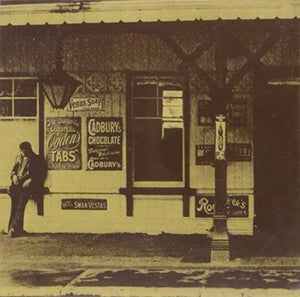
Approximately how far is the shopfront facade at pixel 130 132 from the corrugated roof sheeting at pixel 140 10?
311 millimetres

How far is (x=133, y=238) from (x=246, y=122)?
2.46 metres

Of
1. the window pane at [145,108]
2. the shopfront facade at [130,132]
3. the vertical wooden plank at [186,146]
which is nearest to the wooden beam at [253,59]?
the shopfront facade at [130,132]

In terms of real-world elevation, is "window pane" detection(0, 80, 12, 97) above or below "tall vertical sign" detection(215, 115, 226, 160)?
above

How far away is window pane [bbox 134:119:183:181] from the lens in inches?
442

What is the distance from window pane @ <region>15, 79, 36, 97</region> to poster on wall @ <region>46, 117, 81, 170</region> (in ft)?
2.09

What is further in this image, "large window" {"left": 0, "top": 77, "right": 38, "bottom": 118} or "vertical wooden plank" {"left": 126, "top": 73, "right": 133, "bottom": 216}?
"large window" {"left": 0, "top": 77, "right": 38, "bottom": 118}

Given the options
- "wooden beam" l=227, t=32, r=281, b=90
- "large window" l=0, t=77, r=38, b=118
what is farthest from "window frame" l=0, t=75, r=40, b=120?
"wooden beam" l=227, t=32, r=281, b=90

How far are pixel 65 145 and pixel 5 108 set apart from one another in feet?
3.62

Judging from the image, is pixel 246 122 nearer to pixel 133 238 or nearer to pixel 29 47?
pixel 133 238

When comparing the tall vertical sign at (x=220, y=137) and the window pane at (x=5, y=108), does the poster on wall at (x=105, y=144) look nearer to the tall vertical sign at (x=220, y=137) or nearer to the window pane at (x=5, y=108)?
the window pane at (x=5, y=108)

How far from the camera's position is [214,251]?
31.3 feet

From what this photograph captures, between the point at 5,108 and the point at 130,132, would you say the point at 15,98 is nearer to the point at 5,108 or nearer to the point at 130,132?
the point at 5,108

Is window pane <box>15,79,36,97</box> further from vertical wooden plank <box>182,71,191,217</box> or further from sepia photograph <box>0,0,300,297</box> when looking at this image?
vertical wooden plank <box>182,71,191,217</box>

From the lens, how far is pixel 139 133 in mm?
11273
